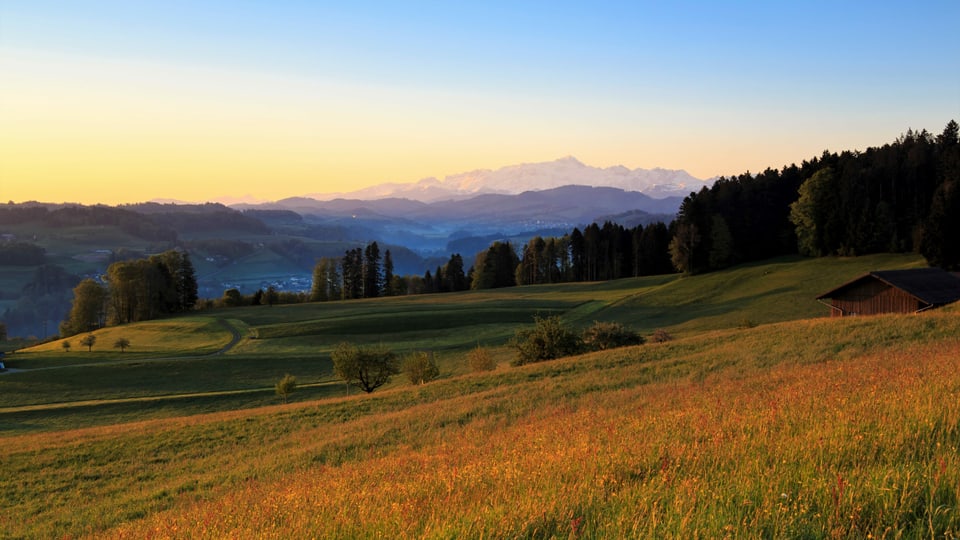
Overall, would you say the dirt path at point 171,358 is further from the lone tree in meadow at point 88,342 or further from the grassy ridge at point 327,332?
the lone tree in meadow at point 88,342

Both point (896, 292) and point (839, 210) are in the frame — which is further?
point (839, 210)

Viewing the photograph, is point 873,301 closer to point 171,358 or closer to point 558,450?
point 558,450

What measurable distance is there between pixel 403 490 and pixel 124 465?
17731 millimetres

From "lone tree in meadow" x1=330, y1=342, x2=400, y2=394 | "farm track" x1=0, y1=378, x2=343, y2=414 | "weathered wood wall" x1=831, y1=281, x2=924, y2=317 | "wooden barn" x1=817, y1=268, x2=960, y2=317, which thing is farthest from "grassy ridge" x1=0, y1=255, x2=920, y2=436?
"wooden barn" x1=817, y1=268, x2=960, y2=317

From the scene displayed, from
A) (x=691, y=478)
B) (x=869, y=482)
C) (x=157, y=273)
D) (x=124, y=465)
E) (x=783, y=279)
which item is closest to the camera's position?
(x=869, y=482)

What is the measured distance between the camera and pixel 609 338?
42000 mm

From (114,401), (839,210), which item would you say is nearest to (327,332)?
(114,401)

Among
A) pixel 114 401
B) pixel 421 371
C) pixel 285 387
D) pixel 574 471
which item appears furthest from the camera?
pixel 114 401

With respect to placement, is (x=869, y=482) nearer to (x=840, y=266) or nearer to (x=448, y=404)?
(x=448, y=404)

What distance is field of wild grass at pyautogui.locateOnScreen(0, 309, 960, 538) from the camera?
190 inches

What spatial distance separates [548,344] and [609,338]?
5097 mm

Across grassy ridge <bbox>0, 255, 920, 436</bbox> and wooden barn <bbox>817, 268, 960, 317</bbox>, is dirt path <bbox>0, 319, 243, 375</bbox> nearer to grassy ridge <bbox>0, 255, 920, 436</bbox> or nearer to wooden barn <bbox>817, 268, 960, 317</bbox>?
grassy ridge <bbox>0, 255, 920, 436</bbox>

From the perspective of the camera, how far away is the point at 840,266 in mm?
73750

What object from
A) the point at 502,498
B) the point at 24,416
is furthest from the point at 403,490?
the point at 24,416
